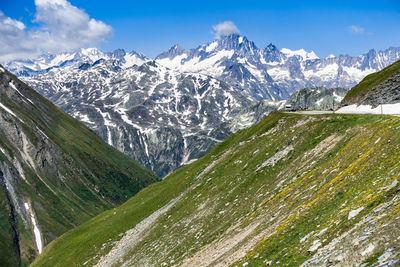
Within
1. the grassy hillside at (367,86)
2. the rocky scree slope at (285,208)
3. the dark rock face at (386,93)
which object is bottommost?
the rocky scree slope at (285,208)

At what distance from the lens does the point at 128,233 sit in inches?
2655

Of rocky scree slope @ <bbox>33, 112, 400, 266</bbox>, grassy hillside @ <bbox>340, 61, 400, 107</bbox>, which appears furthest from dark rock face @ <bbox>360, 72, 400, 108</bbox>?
rocky scree slope @ <bbox>33, 112, 400, 266</bbox>

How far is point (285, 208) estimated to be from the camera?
31297 millimetres

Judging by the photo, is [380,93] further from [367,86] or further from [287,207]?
[287,207]

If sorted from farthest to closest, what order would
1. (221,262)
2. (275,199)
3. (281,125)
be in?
(281,125)
(275,199)
(221,262)

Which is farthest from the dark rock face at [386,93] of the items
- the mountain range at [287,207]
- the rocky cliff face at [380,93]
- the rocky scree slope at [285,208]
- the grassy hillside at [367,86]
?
the rocky scree slope at [285,208]

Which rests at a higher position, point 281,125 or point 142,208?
point 281,125

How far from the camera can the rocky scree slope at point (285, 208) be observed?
63.0ft

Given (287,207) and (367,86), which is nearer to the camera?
(287,207)

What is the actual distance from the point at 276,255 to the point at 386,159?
37.2ft

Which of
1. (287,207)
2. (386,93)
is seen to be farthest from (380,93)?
(287,207)

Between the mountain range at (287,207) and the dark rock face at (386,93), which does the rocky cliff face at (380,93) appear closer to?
the dark rock face at (386,93)

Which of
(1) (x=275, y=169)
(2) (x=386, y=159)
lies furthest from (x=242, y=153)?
(2) (x=386, y=159)

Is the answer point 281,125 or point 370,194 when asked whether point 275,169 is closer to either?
point 281,125
